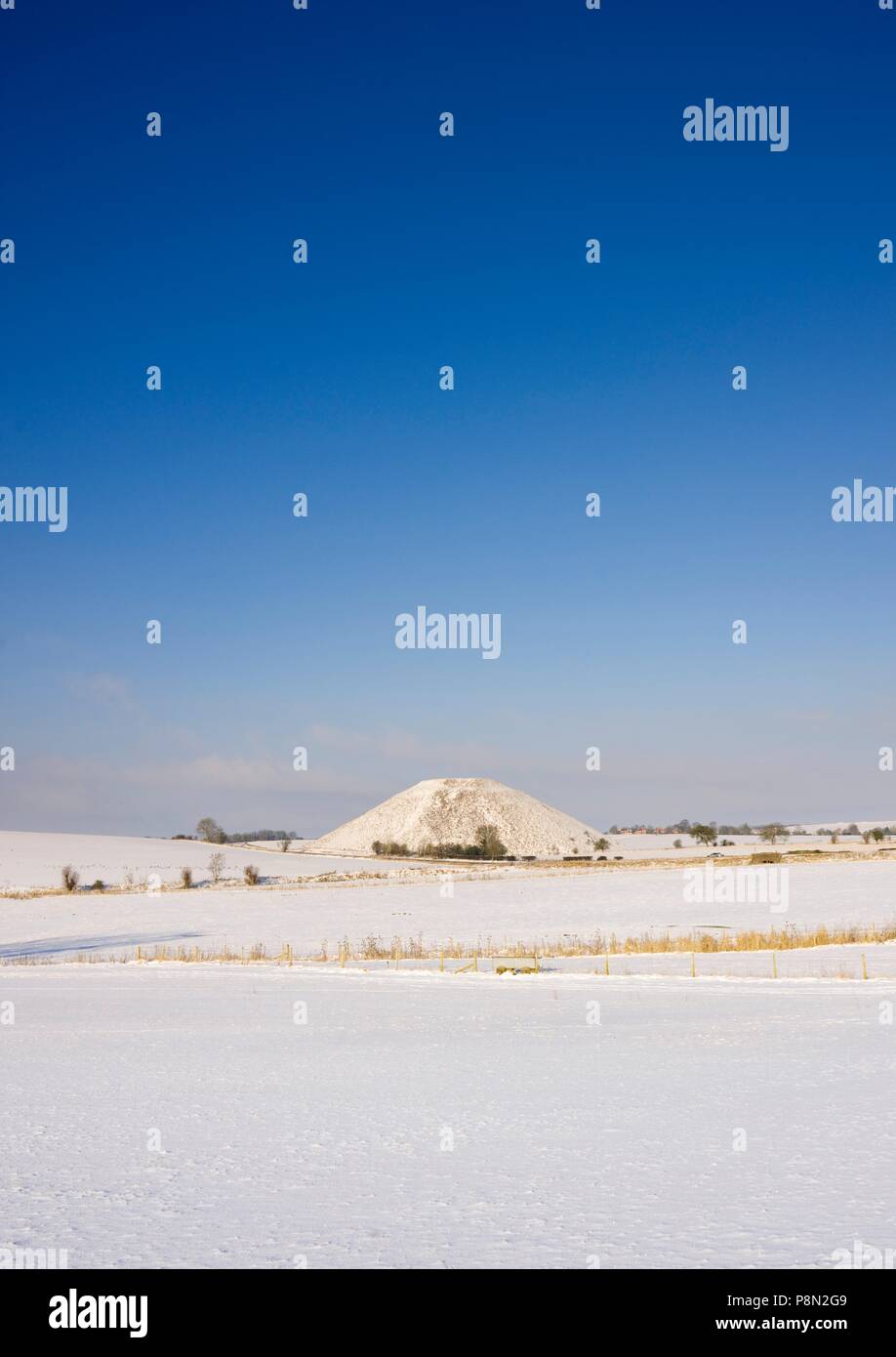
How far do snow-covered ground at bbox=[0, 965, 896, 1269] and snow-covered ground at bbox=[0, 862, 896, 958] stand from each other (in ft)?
68.2

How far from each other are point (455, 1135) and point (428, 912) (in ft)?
144

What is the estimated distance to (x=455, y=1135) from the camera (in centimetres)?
1265

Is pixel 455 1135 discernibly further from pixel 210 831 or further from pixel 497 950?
pixel 210 831

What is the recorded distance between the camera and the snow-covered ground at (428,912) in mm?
46062

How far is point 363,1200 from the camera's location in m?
9.99

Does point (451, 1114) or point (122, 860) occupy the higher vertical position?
point (451, 1114)

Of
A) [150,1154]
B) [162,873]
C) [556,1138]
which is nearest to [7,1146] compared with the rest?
[150,1154]

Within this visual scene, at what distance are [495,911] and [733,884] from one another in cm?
1613

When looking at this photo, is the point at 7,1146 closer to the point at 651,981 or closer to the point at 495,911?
the point at 651,981

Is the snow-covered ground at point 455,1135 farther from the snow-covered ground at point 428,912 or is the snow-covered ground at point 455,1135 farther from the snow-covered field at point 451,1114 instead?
the snow-covered ground at point 428,912

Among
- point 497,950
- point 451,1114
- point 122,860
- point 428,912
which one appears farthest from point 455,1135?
point 122,860

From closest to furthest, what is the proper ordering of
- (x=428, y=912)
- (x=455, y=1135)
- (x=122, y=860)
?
(x=455, y=1135) → (x=428, y=912) → (x=122, y=860)

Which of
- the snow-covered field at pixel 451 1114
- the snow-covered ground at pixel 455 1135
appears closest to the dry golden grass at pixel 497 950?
the snow-covered field at pixel 451 1114
